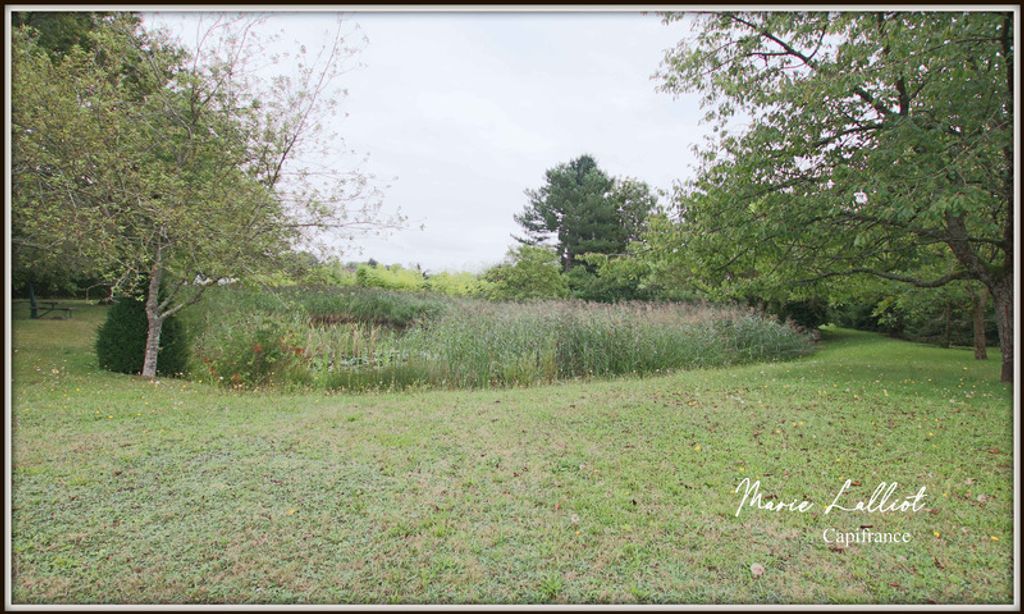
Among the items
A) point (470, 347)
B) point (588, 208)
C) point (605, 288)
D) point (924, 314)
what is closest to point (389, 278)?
point (605, 288)

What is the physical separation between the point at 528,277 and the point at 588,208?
6768 mm

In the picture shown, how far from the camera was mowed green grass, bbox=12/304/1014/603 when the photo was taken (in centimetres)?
218

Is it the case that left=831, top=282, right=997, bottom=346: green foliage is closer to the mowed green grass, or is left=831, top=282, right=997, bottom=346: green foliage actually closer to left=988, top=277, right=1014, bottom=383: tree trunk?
left=988, top=277, right=1014, bottom=383: tree trunk

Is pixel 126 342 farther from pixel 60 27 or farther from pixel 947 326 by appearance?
pixel 947 326

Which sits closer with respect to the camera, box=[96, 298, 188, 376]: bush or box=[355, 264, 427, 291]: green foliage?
box=[96, 298, 188, 376]: bush

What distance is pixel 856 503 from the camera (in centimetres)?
293

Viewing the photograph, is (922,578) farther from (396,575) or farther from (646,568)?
(396,575)

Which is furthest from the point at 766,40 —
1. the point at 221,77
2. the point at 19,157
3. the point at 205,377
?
the point at 205,377

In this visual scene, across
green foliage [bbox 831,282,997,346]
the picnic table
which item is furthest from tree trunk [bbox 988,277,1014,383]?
the picnic table

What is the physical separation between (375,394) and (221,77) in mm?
4938

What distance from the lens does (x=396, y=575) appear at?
2.20 meters

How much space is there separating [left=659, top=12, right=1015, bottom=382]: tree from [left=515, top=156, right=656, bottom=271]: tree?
13719 mm

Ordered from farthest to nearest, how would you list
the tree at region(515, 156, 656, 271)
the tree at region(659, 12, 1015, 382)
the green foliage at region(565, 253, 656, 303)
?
the tree at region(515, 156, 656, 271)
the green foliage at region(565, 253, 656, 303)
the tree at region(659, 12, 1015, 382)

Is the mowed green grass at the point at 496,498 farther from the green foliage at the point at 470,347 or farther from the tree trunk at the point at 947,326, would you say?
the tree trunk at the point at 947,326
